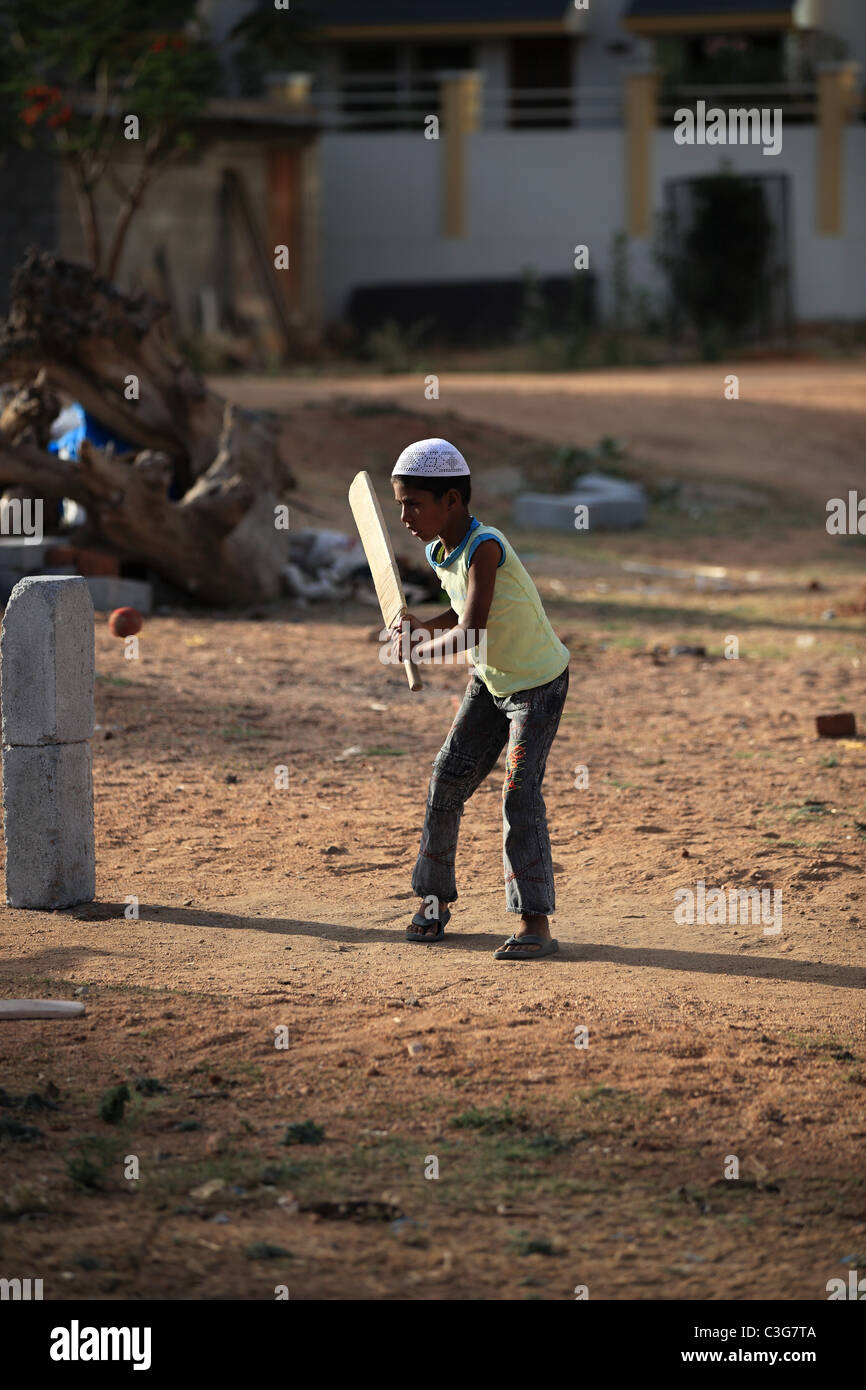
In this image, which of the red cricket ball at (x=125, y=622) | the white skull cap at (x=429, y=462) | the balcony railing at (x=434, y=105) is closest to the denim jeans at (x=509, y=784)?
the white skull cap at (x=429, y=462)

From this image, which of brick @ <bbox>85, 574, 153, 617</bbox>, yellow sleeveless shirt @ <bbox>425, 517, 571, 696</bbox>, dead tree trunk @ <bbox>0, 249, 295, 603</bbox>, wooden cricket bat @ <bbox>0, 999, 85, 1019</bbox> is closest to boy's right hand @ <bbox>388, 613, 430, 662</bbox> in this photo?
yellow sleeveless shirt @ <bbox>425, 517, 571, 696</bbox>

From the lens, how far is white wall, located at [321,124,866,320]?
2883cm

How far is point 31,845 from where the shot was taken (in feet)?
18.3

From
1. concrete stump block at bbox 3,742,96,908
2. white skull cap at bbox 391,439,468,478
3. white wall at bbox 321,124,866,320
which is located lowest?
concrete stump block at bbox 3,742,96,908

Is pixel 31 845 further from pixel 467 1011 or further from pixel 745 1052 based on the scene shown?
pixel 745 1052

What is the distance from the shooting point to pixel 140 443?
38.8 feet

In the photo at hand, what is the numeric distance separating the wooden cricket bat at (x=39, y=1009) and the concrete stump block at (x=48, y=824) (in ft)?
3.43

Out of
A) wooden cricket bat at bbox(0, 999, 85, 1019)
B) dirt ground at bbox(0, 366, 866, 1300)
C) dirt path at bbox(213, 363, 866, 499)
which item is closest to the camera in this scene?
dirt ground at bbox(0, 366, 866, 1300)

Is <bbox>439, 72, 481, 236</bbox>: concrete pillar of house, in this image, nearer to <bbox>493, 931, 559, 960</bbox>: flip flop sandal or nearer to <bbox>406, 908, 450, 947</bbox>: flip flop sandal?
<bbox>406, 908, 450, 947</bbox>: flip flop sandal

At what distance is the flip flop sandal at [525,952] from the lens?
5.10 metres

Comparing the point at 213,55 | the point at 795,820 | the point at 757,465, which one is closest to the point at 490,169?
the point at 213,55

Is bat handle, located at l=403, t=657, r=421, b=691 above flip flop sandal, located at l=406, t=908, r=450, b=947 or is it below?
above

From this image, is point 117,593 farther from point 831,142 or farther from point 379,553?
point 831,142

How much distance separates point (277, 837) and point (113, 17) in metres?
16.1
